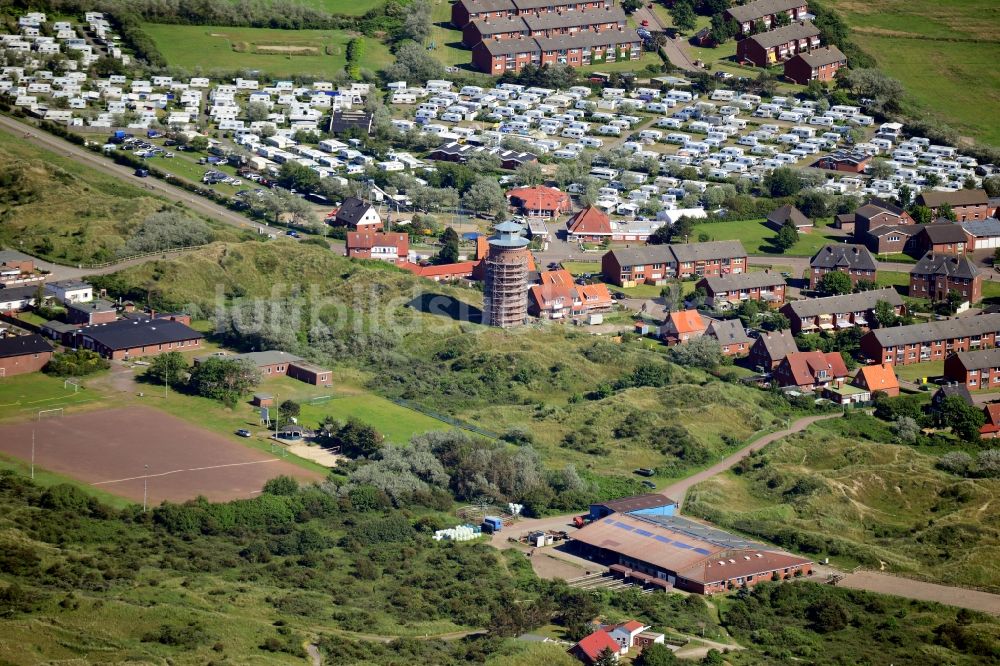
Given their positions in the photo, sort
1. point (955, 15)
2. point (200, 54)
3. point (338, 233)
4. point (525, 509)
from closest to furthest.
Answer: point (525, 509) → point (338, 233) → point (200, 54) → point (955, 15)

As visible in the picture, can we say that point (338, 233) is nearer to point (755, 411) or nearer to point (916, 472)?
point (755, 411)

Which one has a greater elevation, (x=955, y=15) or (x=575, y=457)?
(x=955, y=15)

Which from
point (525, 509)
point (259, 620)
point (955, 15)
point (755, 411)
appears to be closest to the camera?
point (259, 620)

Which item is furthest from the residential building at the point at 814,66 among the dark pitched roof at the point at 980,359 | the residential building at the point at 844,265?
Result: the dark pitched roof at the point at 980,359

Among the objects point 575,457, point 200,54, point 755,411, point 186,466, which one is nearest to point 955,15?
point 200,54

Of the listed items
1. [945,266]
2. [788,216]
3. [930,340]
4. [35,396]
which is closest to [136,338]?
[35,396]

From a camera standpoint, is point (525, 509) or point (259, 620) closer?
point (259, 620)

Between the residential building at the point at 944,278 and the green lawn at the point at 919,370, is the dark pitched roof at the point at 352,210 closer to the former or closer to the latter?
the residential building at the point at 944,278

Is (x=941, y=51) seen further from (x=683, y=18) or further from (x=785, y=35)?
(x=683, y=18)
